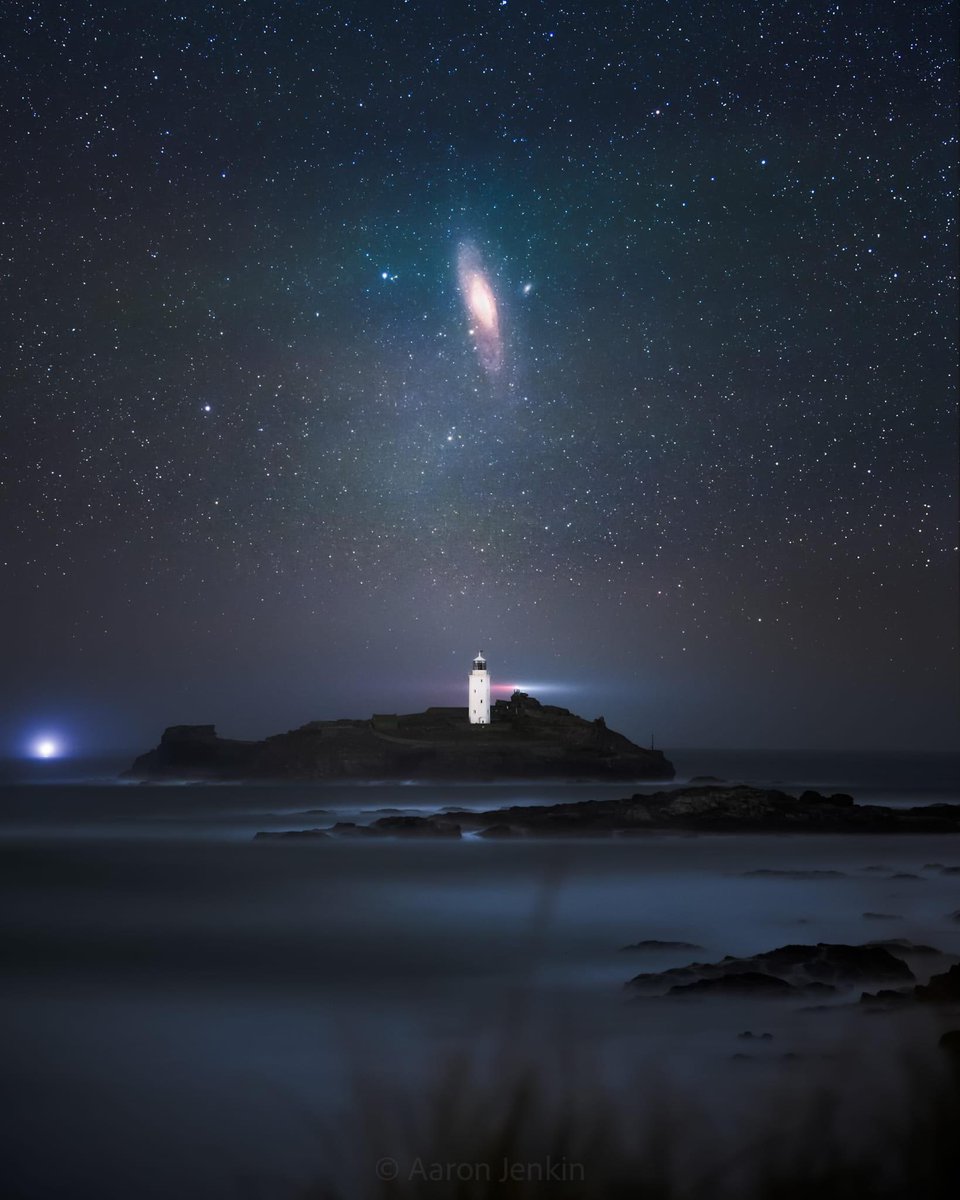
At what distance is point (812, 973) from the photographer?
12.2 metres

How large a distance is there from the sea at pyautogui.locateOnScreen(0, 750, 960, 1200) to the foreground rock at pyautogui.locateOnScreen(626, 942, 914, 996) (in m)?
0.45

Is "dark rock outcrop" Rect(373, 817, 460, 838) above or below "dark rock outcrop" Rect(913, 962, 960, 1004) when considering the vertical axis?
above

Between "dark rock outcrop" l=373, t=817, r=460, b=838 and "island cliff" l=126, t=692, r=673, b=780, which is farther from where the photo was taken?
"island cliff" l=126, t=692, r=673, b=780

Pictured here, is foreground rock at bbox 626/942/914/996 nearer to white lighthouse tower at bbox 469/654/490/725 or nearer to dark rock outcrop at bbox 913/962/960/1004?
dark rock outcrop at bbox 913/962/960/1004

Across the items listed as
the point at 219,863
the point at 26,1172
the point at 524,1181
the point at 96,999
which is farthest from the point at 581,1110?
the point at 219,863

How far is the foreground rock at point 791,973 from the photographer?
11.8 m

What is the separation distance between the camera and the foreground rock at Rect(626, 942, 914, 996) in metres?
11.8

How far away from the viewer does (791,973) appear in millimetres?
12336

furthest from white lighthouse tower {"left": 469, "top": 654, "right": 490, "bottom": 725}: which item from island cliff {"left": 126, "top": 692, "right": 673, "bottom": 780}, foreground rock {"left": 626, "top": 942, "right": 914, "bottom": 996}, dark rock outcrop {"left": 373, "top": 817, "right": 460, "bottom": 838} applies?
foreground rock {"left": 626, "top": 942, "right": 914, "bottom": 996}

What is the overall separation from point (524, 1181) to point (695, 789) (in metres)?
33.4

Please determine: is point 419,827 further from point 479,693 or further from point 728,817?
point 479,693

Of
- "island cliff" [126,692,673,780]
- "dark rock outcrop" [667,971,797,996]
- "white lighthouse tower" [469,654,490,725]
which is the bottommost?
"dark rock outcrop" [667,971,797,996]

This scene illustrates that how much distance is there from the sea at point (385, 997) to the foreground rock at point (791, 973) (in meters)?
0.45

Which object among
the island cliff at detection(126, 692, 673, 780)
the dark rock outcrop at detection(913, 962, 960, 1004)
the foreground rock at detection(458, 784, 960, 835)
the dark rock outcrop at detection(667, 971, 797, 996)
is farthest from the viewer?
the island cliff at detection(126, 692, 673, 780)
